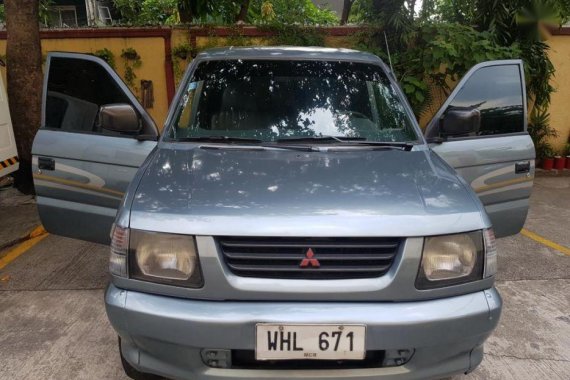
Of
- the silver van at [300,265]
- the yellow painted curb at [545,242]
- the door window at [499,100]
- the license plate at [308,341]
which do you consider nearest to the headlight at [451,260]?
the silver van at [300,265]

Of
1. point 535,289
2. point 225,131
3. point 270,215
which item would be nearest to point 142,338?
point 270,215

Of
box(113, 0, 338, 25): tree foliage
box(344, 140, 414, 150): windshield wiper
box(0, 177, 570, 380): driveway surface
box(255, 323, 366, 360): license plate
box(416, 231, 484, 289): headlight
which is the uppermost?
box(113, 0, 338, 25): tree foliage

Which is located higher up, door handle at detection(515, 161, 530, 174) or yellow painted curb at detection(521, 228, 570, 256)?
door handle at detection(515, 161, 530, 174)

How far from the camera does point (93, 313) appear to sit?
11.5 ft

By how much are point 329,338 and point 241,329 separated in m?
0.35

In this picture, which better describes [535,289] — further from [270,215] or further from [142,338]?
[142,338]

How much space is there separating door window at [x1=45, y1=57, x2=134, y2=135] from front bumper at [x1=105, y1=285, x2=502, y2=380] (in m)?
1.89

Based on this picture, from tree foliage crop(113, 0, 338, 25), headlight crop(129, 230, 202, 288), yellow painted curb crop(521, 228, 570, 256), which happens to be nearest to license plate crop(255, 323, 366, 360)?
headlight crop(129, 230, 202, 288)

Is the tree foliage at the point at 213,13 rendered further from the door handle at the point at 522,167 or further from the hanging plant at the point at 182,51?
the door handle at the point at 522,167

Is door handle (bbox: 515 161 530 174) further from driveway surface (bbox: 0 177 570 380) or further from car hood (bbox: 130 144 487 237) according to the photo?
car hood (bbox: 130 144 487 237)

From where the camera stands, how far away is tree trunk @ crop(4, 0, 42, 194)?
19.8ft

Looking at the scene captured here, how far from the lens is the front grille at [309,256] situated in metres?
2.06

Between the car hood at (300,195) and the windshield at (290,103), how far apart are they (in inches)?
14.2

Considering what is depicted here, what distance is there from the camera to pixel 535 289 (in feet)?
12.9
